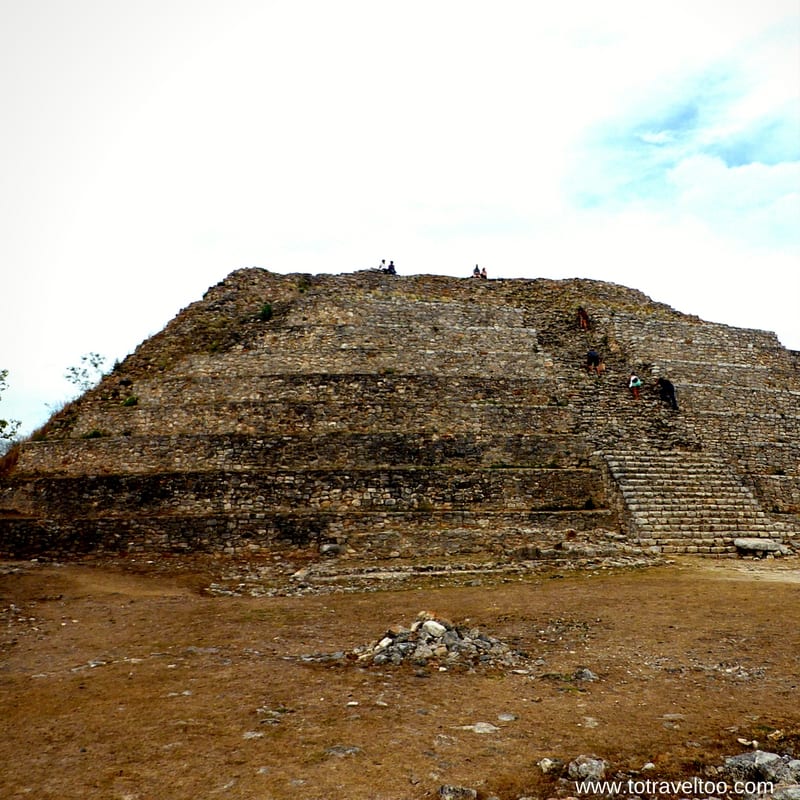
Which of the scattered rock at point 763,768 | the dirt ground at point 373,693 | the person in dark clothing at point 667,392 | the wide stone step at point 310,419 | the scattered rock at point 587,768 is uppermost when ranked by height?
the person in dark clothing at point 667,392

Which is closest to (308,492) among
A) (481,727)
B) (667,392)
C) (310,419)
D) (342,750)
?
(310,419)

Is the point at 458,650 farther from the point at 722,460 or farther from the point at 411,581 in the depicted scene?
the point at 722,460

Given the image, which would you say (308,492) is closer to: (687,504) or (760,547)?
(687,504)

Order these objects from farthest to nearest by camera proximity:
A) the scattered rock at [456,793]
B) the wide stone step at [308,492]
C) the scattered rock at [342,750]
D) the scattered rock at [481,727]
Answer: the wide stone step at [308,492] < the scattered rock at [481,727] < the scattered rock at [342,750] < the scattered rock at [456,793]

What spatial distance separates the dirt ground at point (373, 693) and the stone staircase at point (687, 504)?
350 cm

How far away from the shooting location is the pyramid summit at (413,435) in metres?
15.6

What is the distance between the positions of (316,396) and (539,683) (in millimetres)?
13323

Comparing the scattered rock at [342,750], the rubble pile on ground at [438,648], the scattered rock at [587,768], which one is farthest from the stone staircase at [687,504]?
the scattered rock at [342,750]

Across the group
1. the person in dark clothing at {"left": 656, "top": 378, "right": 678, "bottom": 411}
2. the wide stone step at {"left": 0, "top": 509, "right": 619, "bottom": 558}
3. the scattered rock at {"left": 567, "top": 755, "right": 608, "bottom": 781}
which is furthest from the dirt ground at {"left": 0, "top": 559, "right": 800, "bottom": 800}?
the person in dark clothing at {"left": 656, "top": 378, "right": 678, "bottom": 411}

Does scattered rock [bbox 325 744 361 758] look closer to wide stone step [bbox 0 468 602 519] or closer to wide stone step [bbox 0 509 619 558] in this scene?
wide stone step [bbox 0 509 619 558]

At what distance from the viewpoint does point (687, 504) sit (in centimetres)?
1672

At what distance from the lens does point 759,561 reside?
48.7 feet

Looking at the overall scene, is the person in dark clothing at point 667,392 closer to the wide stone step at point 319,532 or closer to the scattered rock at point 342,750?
the wide stone step at point 319,532

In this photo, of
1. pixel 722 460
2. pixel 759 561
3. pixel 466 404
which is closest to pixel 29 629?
pixel 466 404
